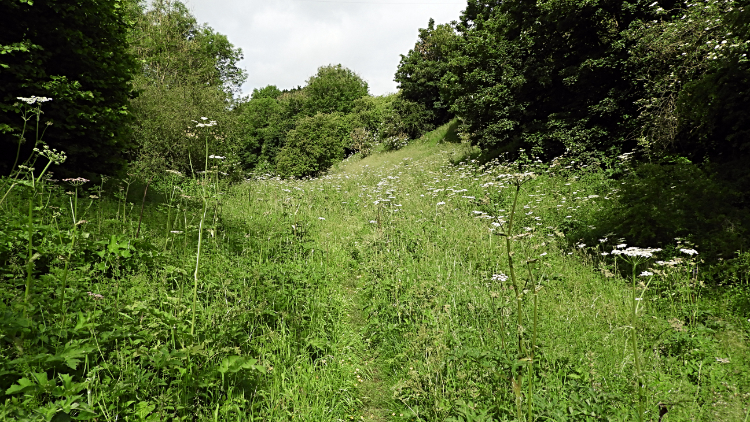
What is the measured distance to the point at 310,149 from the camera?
25.0 m

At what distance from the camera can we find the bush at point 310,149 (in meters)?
25.0

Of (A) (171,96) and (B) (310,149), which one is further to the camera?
(B) (310,149)

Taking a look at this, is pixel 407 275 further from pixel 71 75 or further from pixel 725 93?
pixel 71 75

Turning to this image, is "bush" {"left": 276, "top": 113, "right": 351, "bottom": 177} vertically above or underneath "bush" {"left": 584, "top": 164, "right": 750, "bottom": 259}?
above

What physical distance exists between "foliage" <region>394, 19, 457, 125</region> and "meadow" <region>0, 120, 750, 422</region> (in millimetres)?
28379

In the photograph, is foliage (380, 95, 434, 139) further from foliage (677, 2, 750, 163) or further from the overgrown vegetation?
foliage (677, 2, 750, 163)

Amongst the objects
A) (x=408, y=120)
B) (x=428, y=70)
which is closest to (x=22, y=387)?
(x=408, y=120)

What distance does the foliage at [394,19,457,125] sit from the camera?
32.0m

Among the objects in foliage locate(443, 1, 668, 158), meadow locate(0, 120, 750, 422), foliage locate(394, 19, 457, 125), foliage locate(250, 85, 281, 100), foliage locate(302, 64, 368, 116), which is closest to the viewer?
meadow locate(0, 120, 750, 422)

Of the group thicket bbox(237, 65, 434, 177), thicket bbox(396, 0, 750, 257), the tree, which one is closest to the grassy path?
thicket bbox(396, 0, 750, 257)

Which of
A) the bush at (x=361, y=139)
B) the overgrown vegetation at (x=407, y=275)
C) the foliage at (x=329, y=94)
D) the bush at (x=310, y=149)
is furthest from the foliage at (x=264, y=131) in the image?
the overgrown vegetation at (x=407, y=275)

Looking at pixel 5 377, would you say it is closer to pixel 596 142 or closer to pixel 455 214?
pixel 455 214

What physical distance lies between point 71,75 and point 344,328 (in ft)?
25.5

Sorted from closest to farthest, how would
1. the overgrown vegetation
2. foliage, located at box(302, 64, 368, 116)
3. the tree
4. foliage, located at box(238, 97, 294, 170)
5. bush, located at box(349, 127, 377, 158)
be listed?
1. the overgrown vegetation
2. the tree
3. bush, located at box(349, 127, 377, 158)
4. foliage, located at box(302, 64, 368, 116)
5. foliage, located at box(238, 97, 294, 170)
